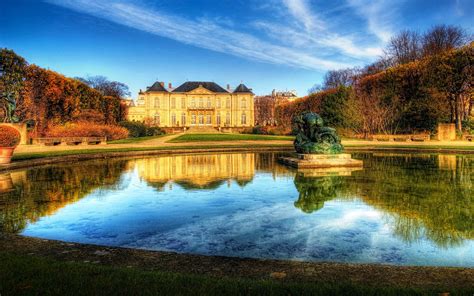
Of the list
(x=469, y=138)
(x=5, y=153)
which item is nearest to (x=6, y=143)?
(x=5, y=153)

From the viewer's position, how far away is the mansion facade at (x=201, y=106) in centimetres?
7244

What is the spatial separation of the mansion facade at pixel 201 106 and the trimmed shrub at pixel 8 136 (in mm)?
59575

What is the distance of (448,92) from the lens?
30.1 meters

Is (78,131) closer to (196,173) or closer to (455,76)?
(196,173)

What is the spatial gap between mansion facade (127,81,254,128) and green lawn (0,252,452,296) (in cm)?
6948

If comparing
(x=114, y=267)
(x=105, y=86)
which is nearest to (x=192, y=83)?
(x=105, y=86)

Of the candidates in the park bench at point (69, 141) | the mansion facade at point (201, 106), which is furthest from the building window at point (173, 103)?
the park bench at point (69, 141)

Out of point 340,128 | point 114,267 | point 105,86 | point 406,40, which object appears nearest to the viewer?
point 114,267

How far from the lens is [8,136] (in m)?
12.7

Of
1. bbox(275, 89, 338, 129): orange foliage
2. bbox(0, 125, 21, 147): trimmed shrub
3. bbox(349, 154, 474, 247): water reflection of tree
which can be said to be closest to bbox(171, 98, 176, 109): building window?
bbox(275, 89, 338, 129): orange foliage

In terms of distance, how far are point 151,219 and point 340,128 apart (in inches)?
1308

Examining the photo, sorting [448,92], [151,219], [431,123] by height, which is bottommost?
[151,219]

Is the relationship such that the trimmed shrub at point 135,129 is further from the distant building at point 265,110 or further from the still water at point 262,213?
the distant building at point 265,110

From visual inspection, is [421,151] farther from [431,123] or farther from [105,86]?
[105,86]
